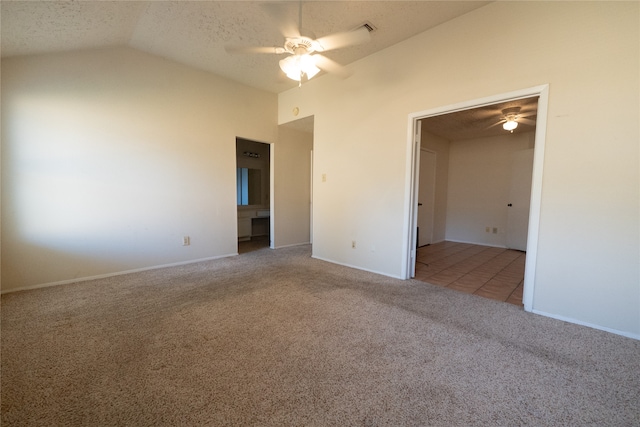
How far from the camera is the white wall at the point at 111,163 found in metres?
2.65

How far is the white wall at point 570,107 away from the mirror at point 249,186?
4246 mm

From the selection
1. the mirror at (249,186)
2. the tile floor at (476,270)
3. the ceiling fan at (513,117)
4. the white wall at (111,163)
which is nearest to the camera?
the white wall at (111,163)

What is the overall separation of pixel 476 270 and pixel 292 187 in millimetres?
3457

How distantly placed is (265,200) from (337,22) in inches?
185

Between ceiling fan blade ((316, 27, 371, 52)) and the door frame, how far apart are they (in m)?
1.28

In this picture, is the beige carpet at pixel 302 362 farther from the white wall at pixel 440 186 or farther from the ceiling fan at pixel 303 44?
the white wall at pixel 440 186

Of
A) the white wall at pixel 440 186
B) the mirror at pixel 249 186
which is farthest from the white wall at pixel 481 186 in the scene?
the mirror at pixel 249 186

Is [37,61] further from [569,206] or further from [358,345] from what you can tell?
[569,206]

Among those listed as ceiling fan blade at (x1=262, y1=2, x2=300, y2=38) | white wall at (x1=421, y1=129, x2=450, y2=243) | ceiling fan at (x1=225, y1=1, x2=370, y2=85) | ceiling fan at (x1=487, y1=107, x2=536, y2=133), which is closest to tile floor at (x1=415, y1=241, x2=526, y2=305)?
white wall at (x1=421, y1=129, x2=450, y2=243)

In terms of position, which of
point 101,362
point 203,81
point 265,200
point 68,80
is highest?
point 203,81

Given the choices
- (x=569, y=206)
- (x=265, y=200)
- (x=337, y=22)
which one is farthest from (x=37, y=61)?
Answer: (x=569, y=206)

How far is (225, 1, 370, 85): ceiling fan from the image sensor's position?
190cm

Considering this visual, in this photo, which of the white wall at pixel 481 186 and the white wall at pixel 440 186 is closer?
the white wall at pixel 481 186

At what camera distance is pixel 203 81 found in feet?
12.6
